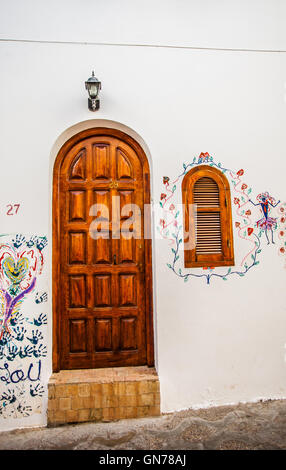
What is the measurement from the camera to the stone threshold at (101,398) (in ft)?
8.56

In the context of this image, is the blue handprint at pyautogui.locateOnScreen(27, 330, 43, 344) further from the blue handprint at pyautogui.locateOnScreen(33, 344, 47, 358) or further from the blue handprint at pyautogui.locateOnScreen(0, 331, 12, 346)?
the blue handprint at pyautogui.locateOnScreen(0, 331, 12, 346)

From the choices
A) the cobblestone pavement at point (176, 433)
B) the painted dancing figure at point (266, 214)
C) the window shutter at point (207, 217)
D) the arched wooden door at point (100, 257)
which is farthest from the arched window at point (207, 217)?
the cobblestone pavement at point (176, 433)

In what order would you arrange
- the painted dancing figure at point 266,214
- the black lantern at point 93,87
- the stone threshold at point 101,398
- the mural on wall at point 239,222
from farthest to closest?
1. the painted dancing figure at point 266,214
2. the mural on wall at point 239,222
3. the black lantern at point 93,87
4. the stone threshold at point 101,398

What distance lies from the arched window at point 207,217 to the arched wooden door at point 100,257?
1.43 ft

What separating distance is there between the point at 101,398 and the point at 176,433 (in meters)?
0.71

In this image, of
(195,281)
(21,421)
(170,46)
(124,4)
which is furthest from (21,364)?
(124,4)

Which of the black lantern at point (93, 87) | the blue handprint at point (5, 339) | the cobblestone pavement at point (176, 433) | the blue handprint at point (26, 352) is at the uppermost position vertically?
the black lantern at point (93, 87)

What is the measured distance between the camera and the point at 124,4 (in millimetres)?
2982

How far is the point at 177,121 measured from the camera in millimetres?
2951

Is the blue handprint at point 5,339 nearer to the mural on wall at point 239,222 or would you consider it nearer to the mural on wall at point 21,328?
the mural on wall at point 21,328

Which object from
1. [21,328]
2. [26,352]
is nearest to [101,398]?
[26,352]

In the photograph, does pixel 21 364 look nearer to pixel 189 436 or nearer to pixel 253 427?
pixel 189 436

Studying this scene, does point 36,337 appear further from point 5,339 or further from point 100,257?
point 100,257
